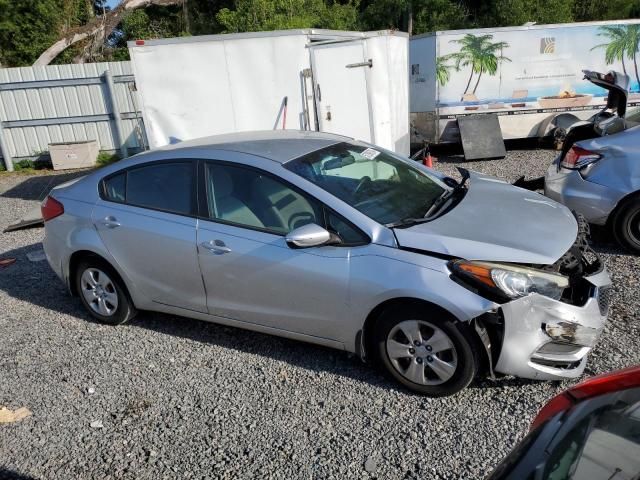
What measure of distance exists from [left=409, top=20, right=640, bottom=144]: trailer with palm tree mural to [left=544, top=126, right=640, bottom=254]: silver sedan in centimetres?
599

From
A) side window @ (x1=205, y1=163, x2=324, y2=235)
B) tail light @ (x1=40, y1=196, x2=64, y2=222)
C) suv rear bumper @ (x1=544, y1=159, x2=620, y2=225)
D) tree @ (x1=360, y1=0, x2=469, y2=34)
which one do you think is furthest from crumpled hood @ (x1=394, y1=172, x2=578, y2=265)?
tree @ (x1=360, y1=0, x2=469, y2=34)

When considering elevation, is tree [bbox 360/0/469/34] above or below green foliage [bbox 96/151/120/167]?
above

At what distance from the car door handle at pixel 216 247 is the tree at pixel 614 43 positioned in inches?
396

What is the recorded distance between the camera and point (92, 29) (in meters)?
18.9

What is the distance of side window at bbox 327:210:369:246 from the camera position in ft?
11.1

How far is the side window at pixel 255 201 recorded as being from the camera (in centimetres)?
360

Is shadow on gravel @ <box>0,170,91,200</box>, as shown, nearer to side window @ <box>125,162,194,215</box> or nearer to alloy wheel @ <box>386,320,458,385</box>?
side window @ <box>125,162,194,215</box>

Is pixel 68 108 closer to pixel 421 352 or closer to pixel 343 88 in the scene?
pixel 343 88

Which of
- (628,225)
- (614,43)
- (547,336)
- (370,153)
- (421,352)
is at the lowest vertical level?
(628,225)

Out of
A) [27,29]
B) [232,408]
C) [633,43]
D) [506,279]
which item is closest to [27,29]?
[27,29]

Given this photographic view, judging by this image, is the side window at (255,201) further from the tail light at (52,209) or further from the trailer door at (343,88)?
the trailer door at (343,88)

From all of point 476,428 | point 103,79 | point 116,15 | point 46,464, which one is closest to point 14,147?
point 103,79

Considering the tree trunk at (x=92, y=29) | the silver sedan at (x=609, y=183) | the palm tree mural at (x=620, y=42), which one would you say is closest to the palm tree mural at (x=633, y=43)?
the palm tree mural at (x=620, y=42)

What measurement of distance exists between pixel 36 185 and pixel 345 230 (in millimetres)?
10335
